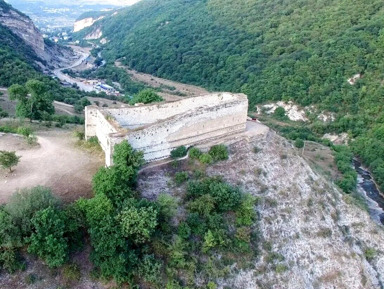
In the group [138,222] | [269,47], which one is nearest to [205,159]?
[138,222]

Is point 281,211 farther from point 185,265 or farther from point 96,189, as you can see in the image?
point 96,189

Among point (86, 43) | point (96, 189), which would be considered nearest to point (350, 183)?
point (96, 189)

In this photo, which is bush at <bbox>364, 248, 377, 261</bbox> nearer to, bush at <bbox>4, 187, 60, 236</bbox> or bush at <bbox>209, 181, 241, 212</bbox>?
bush at <bbox>209, 181, 241, 212</bbox>

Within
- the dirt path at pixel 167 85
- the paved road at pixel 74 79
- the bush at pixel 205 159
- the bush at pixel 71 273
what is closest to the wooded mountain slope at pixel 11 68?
the paved road at pixel 74 79

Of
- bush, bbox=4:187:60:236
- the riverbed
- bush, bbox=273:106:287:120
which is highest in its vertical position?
bush, bbox=4:187:60:236

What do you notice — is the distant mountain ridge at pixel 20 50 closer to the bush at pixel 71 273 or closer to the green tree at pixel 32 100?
the green tree at pixel 32 100

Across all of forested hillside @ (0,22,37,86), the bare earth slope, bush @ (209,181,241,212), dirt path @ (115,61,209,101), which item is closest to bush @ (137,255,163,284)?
the bare earth slope
